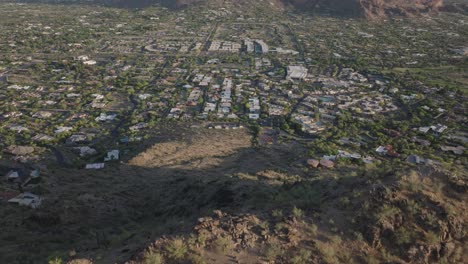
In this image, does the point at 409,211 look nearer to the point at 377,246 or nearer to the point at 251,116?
the point at 377,246

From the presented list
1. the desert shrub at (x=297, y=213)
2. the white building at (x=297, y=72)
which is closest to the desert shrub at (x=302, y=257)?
the desert shrub at (x=297, y=213)

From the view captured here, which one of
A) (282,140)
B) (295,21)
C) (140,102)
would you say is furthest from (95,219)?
(295,21)

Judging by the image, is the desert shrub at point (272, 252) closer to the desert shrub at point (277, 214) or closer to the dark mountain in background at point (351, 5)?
the desert shrub at point (277, 214)

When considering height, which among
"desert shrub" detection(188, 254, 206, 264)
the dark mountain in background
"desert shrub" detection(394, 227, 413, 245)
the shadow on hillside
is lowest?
the shadow on hillside

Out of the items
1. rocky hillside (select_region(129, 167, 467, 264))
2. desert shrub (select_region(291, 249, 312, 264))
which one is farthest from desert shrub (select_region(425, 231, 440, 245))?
desert shrub (select_region(291, 249, 312, 264))

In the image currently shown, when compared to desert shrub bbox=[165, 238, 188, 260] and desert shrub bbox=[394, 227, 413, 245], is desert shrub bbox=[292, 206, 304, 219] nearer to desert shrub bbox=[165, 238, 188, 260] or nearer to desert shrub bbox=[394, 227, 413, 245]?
desert shrub bbox=[394, 227, 413, 245]

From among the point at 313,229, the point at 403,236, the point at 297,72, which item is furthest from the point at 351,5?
the point at 313,229

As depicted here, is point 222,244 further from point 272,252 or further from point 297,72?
point 297,72

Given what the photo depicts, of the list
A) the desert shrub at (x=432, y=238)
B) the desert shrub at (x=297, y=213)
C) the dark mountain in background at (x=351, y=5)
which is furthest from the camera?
the dark mountain in background at (x=351, y=5)
